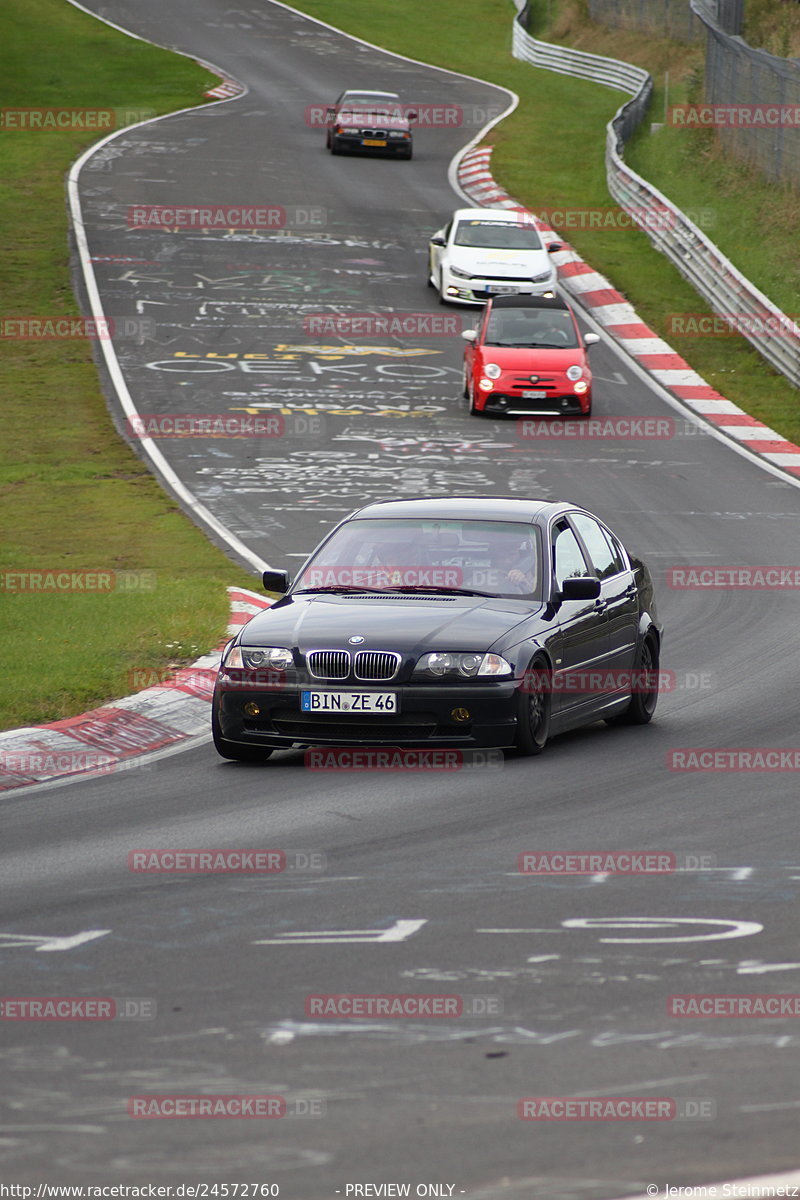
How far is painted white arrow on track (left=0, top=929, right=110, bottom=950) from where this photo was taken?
6782 millimetres

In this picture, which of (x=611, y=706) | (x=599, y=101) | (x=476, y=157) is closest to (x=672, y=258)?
(x=476, y=157)

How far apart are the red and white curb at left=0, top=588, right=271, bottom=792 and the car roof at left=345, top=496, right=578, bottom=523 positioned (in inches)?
65.5

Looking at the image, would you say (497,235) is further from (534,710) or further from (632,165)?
(534,710)

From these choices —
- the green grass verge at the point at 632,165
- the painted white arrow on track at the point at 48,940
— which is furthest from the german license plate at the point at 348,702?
the green grass verge at the point at 632,165

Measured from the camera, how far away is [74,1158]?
4.82 meters

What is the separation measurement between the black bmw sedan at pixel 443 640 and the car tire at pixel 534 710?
13 mm

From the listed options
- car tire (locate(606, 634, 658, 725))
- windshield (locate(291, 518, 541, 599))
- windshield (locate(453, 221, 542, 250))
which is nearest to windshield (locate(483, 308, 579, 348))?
windshield (locate(453, 221, 542, 250))

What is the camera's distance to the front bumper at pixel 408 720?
10258 millimetres

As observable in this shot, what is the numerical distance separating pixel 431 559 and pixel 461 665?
124cm

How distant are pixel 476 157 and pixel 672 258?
1234 cm

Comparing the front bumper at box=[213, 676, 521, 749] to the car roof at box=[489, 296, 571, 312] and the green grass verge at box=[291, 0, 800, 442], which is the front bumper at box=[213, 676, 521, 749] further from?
the car roof at box=[489, 296, 571, 312]

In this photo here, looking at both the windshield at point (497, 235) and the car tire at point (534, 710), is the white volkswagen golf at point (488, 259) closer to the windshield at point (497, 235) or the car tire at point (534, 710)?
the windshield at point (497, 235)

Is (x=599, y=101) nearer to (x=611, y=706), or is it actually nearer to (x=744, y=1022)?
(x=611, y=706)

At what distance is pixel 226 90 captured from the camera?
58281 mm
